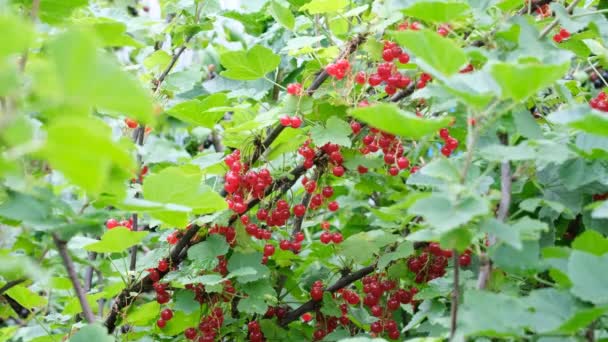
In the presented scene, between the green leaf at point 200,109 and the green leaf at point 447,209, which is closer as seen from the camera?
the green leaf at point 447,209

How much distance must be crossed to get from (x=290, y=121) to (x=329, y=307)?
352 mm

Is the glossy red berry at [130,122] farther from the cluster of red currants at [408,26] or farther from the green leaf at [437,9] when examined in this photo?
the green leaf at [437,9]

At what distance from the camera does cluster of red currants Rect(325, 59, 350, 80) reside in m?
1.15

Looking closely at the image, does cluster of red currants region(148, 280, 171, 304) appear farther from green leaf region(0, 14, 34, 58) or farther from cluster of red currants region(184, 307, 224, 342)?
green leaf region(0, 14, 34, 58)

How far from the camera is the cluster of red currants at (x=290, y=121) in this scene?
45.9 inches

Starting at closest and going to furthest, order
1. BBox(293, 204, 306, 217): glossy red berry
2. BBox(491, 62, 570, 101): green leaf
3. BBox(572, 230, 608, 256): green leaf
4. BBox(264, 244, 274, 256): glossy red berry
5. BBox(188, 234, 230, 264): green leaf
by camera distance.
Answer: BBox(491, 62, 570, 101): green leaf < BBox(572, 230, 608, 256): green leaf < BBox(188, 234, 230, 264): green leaf < BBox(264, 244, 274, 256): glossy red berry < BBox(293, 204, 306, 217): glossy red berry

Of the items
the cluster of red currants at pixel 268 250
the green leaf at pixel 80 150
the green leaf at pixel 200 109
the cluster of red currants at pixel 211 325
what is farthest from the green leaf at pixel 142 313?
the green leaf at pixel 80 150

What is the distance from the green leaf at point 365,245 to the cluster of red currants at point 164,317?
344 millimetres

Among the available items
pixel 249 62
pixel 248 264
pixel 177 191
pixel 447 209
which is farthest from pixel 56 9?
pixel 447 209

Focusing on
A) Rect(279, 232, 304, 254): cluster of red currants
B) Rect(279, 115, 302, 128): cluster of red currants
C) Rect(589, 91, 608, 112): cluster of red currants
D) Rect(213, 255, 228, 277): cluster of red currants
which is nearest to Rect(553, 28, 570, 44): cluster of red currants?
Rect(589, 91, 608, 112): cluster of red currants

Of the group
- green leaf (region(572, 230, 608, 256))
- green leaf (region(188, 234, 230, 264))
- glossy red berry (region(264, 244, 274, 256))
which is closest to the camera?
green leaf (region(572, 230, 608, 256))

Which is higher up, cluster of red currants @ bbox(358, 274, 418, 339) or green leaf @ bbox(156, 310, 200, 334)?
cluster of red currants @ bbox(358, 274, 418, 339)

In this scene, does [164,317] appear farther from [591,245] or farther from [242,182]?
[591,245]

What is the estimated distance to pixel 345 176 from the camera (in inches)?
55.3
